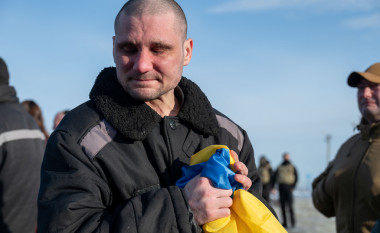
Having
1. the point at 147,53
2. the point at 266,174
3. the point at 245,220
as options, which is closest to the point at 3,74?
the point at 147,53

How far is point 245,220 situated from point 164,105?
2.76 feet

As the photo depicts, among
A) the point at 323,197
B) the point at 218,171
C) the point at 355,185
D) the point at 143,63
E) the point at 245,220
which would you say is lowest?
the point at 323,197

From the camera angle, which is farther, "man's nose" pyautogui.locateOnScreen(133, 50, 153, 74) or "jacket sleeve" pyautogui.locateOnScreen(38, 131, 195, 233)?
"man's nose" pyautogui.locateOnScreen(133, 50, 153, 74)

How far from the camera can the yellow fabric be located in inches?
65.6

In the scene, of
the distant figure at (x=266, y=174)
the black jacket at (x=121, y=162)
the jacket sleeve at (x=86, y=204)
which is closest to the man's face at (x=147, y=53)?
the black jacket at (x=121, y=162)

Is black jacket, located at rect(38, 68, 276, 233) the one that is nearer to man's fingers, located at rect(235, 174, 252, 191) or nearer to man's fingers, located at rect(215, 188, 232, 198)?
man's fingers, located at rect(215, 188, 232, 198)

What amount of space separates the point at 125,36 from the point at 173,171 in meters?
0.76

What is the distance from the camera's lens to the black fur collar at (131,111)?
1874 millimetres

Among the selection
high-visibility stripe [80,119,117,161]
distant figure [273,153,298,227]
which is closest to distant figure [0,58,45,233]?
high-visibility stripe [80,119,117,161]

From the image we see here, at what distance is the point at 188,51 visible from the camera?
2246mm

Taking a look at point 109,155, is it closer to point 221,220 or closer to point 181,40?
point 221,220

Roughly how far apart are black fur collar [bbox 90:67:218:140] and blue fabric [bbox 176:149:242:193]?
0.31 metres

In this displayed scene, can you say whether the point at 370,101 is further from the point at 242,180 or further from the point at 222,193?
the point at 222,193

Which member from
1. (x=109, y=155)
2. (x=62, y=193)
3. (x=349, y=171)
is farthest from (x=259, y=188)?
(x=349, y=171)
